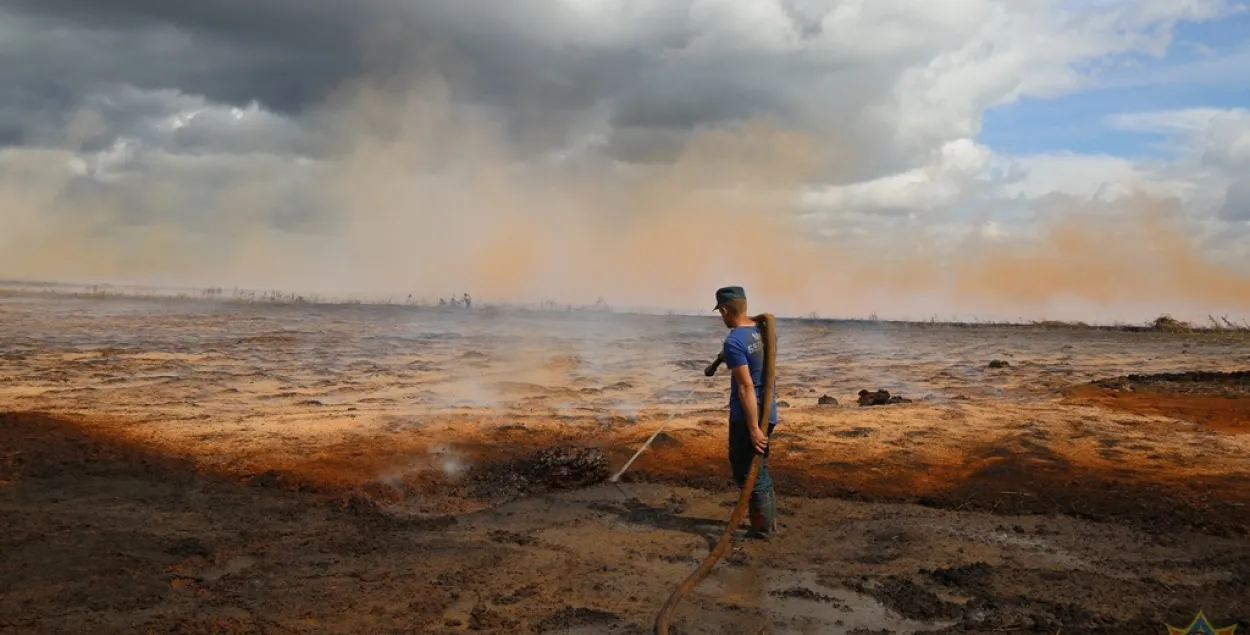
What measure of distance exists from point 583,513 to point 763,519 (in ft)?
5.81

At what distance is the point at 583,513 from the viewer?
25.6 ft

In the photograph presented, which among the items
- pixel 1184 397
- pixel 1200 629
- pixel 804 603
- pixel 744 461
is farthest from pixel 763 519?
pixel 1184 397

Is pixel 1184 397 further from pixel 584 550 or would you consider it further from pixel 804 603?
pixel 584 550

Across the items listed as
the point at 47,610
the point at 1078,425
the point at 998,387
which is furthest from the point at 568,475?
the point at 998,387

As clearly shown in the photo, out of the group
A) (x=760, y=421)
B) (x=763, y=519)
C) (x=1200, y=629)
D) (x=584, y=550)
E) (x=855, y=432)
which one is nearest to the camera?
(x=1200, y=629)

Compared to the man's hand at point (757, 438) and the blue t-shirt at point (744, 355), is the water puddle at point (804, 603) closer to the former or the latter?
the man's hand at point (757, 438)

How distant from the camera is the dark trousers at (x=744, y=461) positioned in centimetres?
705

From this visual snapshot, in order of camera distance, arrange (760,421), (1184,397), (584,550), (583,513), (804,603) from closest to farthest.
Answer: (804,603) < (584,550) < (760,421) < (583,513) < (1184,397)

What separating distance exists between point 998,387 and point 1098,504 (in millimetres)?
12165

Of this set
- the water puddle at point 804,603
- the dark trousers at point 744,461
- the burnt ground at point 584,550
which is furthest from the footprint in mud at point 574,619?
the dark trousers at point 744,461

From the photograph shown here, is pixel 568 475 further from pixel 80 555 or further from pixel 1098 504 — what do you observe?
pixel 1098 504

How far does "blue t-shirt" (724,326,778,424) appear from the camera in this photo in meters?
6.76

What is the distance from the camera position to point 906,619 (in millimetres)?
5363

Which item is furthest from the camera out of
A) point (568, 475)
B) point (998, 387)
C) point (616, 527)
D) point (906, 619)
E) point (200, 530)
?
point (998, 387)
